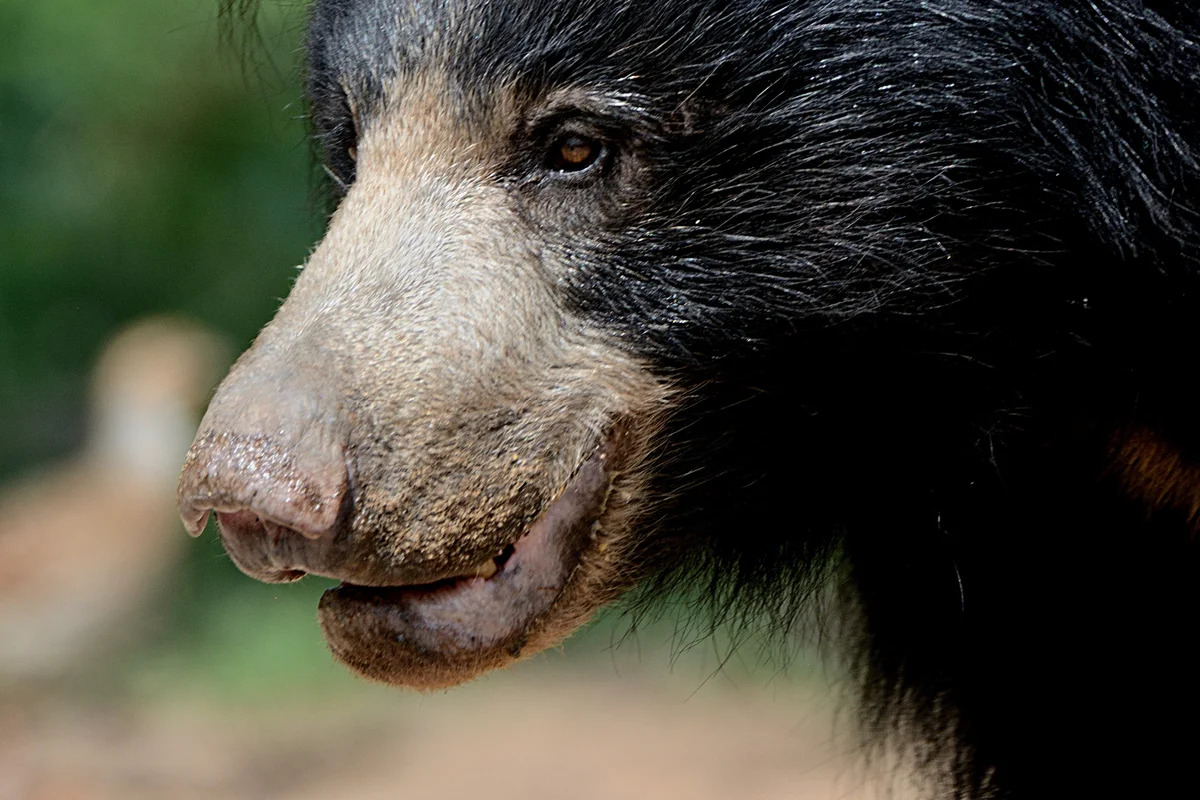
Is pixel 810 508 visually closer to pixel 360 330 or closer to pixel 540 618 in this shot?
pixel 540 618

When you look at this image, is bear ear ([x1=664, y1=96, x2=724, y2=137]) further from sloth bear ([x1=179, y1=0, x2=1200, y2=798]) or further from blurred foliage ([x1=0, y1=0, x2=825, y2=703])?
blurred foliage ([x1=0, y1=0, x2=825, y2=703])

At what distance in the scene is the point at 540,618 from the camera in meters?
2.31

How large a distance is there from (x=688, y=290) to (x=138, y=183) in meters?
6.62

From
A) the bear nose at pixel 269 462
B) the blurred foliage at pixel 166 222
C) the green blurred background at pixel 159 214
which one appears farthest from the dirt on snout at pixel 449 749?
the bear nose at pixel 269 462

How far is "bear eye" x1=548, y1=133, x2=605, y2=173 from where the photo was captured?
232 cm

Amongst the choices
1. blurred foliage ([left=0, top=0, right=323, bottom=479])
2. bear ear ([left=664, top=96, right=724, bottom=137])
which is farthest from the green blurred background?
bear ear ([left=664, top=96, right=724, bottom=137])

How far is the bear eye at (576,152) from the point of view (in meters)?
2.32

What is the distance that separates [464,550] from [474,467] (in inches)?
4.5

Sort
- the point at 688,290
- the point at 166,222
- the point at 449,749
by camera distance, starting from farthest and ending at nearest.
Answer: the point at 166,222 < the point at 449,749 < the point at 688,290

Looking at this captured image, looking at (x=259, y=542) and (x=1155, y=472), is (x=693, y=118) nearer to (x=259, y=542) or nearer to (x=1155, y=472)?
(x=259, y=542)

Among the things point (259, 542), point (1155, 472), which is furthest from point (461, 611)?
point (1155, 472)

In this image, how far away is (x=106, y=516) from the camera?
27.1ft

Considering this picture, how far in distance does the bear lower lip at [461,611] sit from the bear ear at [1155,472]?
858mm

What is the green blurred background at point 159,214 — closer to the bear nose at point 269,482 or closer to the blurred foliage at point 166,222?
the blurred foliage at point 166,222
